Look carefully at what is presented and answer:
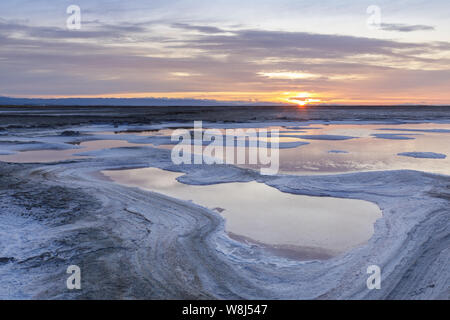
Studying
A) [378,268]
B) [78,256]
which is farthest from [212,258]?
[378,268]

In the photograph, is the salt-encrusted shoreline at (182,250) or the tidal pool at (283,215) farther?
the tidal pool at (283,215)

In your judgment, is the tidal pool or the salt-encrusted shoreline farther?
the tidal pool

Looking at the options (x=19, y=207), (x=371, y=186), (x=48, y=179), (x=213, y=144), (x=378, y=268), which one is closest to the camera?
(x=378, y=268)

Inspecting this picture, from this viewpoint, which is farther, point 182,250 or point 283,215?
point 283,215

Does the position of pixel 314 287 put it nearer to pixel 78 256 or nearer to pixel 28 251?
pixel 78 256
